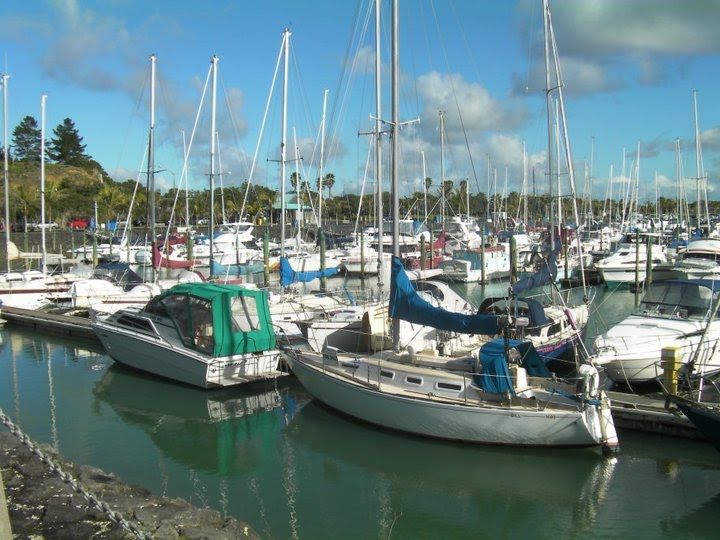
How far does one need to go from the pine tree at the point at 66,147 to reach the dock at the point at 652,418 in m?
121

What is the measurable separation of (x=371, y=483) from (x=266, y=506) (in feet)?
7.63

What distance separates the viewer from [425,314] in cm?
1666

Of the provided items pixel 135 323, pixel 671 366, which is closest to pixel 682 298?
pixel 671 366

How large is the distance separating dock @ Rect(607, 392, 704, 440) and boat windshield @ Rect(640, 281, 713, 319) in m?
5.36

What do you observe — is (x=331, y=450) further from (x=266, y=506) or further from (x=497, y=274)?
(x=497, y=274)

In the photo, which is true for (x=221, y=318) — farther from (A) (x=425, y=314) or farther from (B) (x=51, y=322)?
(B) (x=51, y=322)

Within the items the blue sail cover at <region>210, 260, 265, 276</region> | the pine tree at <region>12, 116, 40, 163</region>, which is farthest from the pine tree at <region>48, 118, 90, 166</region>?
the blue sail cover at <region>210, 260, 265, 276</region>

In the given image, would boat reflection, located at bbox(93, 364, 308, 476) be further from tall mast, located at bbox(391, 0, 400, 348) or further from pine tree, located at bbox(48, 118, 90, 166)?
pine tree, located at bbox(48, 118, 90, 166)

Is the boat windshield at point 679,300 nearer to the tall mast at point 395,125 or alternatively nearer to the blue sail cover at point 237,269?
the tall mast at point 395,125

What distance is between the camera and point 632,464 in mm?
14094

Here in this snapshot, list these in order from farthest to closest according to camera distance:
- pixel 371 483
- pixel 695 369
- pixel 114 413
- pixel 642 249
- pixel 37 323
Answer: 1. pixel 642 249
2. pixel 37 323
3. pixel 114 413
4. pixel 695 369
5. pixel 371 483

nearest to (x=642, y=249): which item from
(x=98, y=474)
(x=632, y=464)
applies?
(x=632, y=464)

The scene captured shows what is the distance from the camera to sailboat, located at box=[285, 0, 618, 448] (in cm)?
1405

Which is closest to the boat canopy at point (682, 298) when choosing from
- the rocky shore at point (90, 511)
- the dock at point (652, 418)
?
the dock at point (652, 418)
